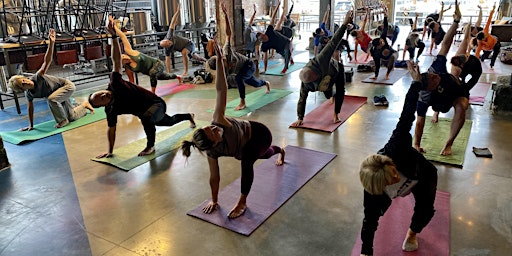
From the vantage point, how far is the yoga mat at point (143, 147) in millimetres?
4434

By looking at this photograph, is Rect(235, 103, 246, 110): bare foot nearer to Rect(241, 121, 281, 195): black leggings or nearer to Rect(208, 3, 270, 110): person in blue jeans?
Rect(208, 3, 270, 110): person in blue jeans

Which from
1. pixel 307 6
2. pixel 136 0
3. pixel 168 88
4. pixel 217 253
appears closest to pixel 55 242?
pixel 217 253

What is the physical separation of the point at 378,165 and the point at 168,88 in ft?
21.7

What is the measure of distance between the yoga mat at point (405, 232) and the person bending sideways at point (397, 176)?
351 millimetres

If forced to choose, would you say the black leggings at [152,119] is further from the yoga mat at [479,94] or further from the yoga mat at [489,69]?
the yoga mat at [489,69]

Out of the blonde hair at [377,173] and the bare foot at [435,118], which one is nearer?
the blonde hair at [377,173]

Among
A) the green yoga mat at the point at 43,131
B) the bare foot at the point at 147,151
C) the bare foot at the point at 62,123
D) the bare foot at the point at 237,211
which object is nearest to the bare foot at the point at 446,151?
the bare foot at the point at 237,211

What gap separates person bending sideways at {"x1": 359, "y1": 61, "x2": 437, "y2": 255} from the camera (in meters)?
2.12

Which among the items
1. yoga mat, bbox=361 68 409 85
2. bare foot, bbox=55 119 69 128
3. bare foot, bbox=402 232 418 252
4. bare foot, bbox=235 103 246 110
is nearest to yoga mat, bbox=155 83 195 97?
bare foot, bbox=235 103 246 110

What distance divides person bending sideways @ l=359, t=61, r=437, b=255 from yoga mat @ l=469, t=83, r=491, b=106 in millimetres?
4603

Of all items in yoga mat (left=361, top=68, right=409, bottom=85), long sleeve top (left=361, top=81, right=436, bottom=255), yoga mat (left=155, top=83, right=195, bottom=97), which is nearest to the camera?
long sleeve top (left=361, top=81, right=436, bottom=255)

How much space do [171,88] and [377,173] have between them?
6.63 metres

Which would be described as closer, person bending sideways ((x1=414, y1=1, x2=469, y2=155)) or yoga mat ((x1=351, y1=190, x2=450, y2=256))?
yoga mat ((x1=351, y1=190, x2=450, y2=256))

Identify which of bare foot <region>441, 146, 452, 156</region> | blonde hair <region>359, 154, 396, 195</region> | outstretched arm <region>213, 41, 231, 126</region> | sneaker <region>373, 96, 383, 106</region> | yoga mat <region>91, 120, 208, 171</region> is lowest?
yoga mat <region>91, 120, 208, 171</region>
